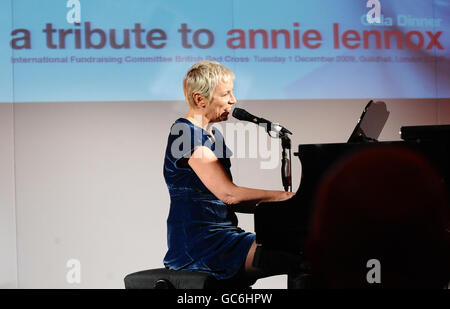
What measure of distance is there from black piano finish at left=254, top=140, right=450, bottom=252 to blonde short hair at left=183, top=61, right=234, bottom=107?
22.0 inches

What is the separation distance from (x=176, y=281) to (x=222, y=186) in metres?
0.44

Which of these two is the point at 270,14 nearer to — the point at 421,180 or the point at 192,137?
the point at 192,137

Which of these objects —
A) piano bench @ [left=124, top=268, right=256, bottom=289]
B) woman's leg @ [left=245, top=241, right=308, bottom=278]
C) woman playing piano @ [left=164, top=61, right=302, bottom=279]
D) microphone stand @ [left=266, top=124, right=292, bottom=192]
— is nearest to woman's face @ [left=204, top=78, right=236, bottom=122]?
woman playing piano @ [left=164, top=61, right=302, bottom=279]

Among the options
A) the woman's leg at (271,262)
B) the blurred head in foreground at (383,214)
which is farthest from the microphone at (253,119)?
the woman's leg at (271,262)

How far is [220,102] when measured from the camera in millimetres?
2508

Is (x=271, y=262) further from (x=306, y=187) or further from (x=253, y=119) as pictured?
(x=253, y=119)

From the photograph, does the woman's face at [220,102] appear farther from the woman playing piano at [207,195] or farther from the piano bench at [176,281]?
the piano bench at [176,281]

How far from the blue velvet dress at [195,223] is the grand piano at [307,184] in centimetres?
23

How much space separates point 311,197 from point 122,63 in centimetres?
223

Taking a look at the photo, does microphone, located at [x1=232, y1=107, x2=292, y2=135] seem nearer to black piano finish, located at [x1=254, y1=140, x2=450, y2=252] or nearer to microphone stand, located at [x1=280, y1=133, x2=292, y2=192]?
microphone stand, located at [x1=280, y1=133, x2=292, y2=192]

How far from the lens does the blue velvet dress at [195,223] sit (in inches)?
93.4

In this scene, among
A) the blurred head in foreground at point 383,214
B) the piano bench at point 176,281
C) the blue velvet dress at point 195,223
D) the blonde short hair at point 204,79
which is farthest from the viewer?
the blonde short hair at point 204,79

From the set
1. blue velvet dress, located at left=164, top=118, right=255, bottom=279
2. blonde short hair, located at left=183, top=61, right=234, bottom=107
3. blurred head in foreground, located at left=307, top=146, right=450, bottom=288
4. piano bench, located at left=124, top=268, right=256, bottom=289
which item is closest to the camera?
blurred head in foreground, located at left=307, top=146, right=450, bottom=288

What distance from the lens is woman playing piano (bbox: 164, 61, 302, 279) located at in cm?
231
